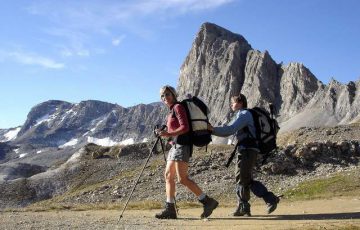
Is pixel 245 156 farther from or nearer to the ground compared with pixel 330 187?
farther from the ground

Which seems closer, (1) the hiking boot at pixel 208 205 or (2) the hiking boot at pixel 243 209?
(1) the hiking boot at pixel 208 205

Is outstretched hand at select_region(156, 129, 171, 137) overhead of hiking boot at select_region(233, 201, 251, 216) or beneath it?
overhead

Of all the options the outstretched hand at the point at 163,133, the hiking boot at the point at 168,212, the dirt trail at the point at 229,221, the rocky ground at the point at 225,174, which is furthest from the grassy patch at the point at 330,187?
the outstretched hand at the point at 163,133

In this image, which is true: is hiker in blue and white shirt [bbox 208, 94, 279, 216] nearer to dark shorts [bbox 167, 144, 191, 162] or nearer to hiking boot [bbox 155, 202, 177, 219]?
dark shorts [bbox 167, 144, 191, 162]

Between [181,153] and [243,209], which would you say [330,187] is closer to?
[243,209]

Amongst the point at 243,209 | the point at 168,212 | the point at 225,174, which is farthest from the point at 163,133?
the point at 225,174

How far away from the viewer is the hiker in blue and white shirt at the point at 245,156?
41.2 ft

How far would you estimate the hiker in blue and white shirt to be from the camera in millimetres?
12555

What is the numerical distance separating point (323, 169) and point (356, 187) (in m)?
11.2

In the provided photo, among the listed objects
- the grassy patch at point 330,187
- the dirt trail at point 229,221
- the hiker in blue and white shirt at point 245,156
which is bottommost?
the grassy patch at point 330,187

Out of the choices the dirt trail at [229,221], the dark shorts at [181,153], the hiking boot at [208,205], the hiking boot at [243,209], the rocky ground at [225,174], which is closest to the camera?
the dirt trail at [229,221]

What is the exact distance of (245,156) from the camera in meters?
12.8

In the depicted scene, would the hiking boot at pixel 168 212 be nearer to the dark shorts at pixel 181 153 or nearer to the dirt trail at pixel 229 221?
the dirt trail at pixel 229 221

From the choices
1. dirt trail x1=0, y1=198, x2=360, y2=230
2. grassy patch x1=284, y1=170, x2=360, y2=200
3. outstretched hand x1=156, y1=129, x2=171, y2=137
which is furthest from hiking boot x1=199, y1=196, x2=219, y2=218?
grassy patch x1=284, y1=170, x2=360, y2=200
